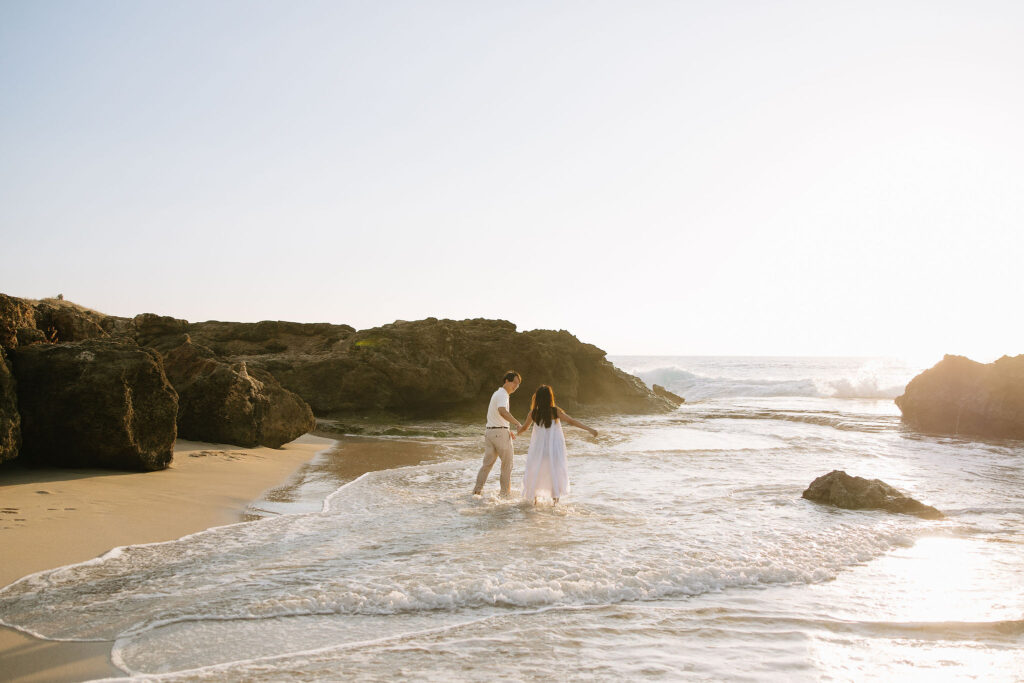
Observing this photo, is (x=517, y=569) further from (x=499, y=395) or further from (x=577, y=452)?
(x=577, y=452)

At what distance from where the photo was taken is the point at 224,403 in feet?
40.1

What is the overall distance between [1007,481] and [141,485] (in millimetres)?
13192

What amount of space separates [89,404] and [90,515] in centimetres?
208

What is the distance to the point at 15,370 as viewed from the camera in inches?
313

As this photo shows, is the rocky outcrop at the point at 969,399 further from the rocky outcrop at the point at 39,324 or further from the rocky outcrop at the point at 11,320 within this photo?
the rocky outcrop at the point at 11,320

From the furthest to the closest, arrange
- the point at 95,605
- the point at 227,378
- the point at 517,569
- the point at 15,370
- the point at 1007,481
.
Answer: the point at 227,378, the point at 1007,481, the point at 15,370, the point at 517,569, the point at 95,605

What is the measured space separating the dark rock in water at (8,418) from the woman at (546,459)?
5838 millimetres

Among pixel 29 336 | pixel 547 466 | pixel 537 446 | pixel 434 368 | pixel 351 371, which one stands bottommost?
pixel 547 466

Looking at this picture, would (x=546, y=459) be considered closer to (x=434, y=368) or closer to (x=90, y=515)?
(x=90, y=515)

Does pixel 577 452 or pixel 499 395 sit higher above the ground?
pixel 499 395

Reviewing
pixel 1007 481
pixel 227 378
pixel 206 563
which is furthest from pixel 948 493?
pixel 227 378

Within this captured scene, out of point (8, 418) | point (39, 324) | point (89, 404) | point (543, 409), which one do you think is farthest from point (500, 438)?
point (39, 324)

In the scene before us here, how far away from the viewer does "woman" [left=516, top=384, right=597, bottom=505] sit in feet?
28.3

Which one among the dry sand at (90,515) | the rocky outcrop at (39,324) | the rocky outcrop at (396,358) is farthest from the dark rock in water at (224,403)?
the rocky outcrop at (396,358)
